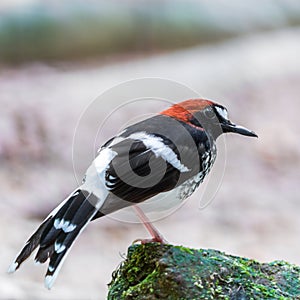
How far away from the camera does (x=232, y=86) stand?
533 inches

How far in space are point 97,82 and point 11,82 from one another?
4.47 ft

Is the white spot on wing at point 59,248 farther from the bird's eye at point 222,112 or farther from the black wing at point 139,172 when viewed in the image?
the bird's eye at point 222,112

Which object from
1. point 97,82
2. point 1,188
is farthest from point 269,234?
point 97,82

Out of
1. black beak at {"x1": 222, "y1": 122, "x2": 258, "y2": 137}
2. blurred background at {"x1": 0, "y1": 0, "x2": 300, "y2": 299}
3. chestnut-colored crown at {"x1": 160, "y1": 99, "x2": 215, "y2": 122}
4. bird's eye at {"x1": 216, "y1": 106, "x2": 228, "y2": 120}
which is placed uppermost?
chestnut-colored crown at {"x1": 160, "y1": 99, "x2": 215, "y2": 122}

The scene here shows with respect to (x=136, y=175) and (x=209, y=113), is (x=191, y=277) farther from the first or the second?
(x=209, y=113)

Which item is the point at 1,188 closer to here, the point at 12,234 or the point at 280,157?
the point at 12,234

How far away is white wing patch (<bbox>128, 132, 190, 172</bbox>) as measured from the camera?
3881mm

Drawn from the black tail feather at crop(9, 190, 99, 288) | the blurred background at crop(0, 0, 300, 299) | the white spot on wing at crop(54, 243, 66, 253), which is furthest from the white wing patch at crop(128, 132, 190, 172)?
the blurred background at crop(0, 0, 300, 299)

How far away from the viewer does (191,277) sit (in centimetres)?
363

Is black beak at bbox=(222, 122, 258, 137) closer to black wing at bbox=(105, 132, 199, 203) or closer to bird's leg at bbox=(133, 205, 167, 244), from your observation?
black wing at bbox=(105, 132, 199, 203)

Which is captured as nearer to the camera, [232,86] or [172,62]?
[232,86]

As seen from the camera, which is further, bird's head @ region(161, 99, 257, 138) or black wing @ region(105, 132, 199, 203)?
bird's head @ region(161, 99, 257, 138)

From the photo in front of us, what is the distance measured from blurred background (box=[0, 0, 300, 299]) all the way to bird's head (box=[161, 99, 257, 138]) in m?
0.82

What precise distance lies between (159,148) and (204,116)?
42 centimetres
